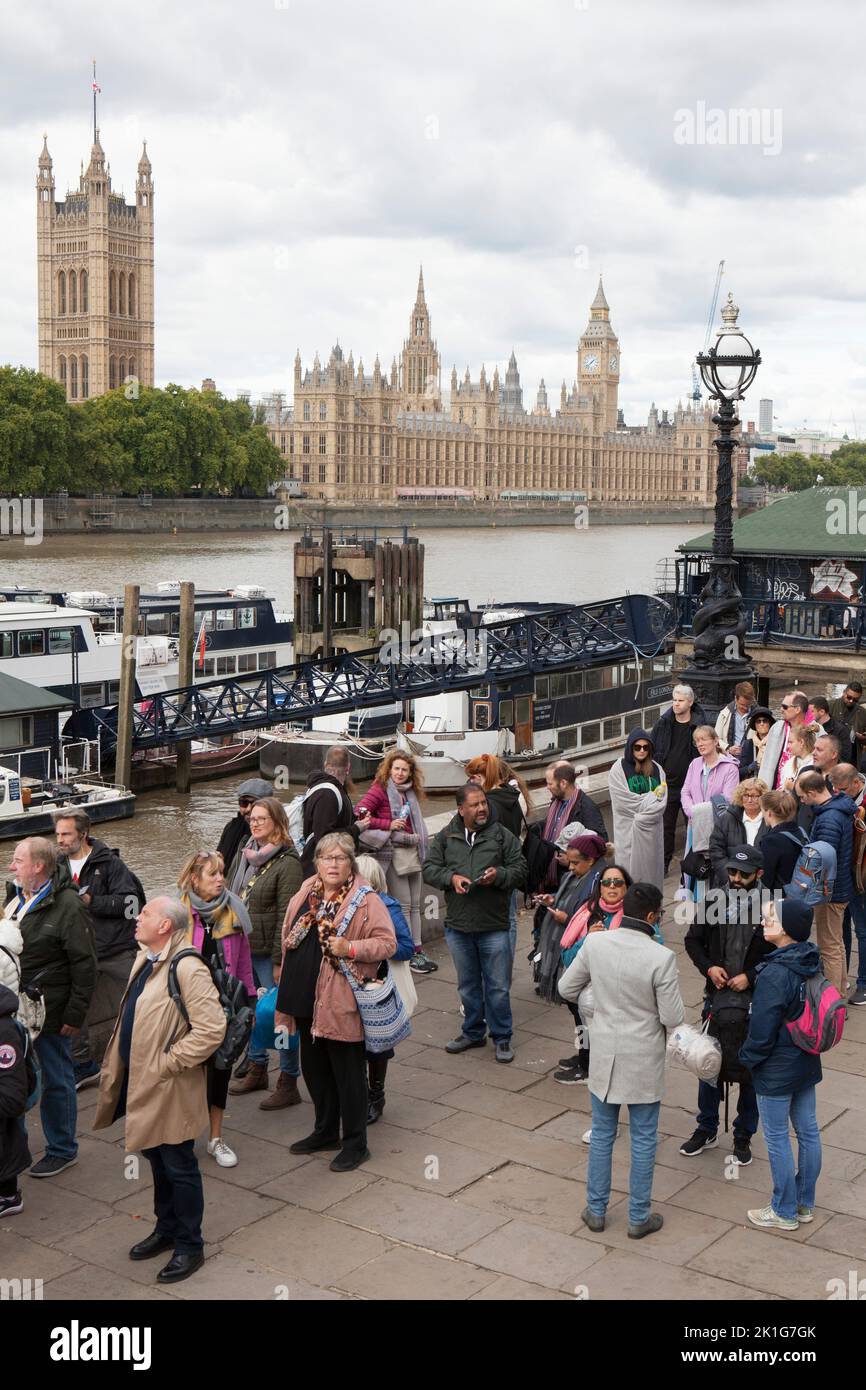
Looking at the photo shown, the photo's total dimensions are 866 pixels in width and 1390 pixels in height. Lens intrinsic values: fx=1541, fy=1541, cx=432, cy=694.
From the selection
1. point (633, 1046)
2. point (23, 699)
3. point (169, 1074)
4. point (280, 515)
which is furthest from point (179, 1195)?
point (280, 515)

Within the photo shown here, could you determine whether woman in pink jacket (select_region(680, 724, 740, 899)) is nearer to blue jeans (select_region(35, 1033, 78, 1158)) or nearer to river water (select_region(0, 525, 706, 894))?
blue jeans (select_region(35, 1033, 78, 1158))

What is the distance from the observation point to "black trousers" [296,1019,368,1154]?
5.25 metres

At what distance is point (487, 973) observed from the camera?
6.22 meters

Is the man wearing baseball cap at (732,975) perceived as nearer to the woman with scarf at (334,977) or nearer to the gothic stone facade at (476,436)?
the woman with scarf at (334,977)

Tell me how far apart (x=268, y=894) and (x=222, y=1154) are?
1018mm

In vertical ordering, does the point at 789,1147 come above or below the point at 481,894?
below

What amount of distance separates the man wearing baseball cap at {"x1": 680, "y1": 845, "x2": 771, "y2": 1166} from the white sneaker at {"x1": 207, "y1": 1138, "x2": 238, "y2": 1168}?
1.56 m

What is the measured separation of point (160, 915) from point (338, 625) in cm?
3106

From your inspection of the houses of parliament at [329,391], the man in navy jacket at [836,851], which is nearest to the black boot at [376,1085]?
the man in navy jacket at [836,851]

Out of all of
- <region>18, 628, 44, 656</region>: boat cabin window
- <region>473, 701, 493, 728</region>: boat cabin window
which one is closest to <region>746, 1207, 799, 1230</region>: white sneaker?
<region>473, 701, 493, 728</region>: boat cabin window


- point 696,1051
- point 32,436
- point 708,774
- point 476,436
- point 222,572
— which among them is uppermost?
point 476,436

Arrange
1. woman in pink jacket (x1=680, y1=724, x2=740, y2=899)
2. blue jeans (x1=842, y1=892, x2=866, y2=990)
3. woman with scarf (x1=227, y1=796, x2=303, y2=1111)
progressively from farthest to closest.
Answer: woman in pink jacket (x1=680, y1=724, x2=740, y2=899) → blue jeans (x1=842, y1=892, x2=866, y2=990) → woman with scarf (x1=227, y1=796, x2=303, y2=1111)

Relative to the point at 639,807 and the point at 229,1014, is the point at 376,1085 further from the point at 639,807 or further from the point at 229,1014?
the point at 639,807
